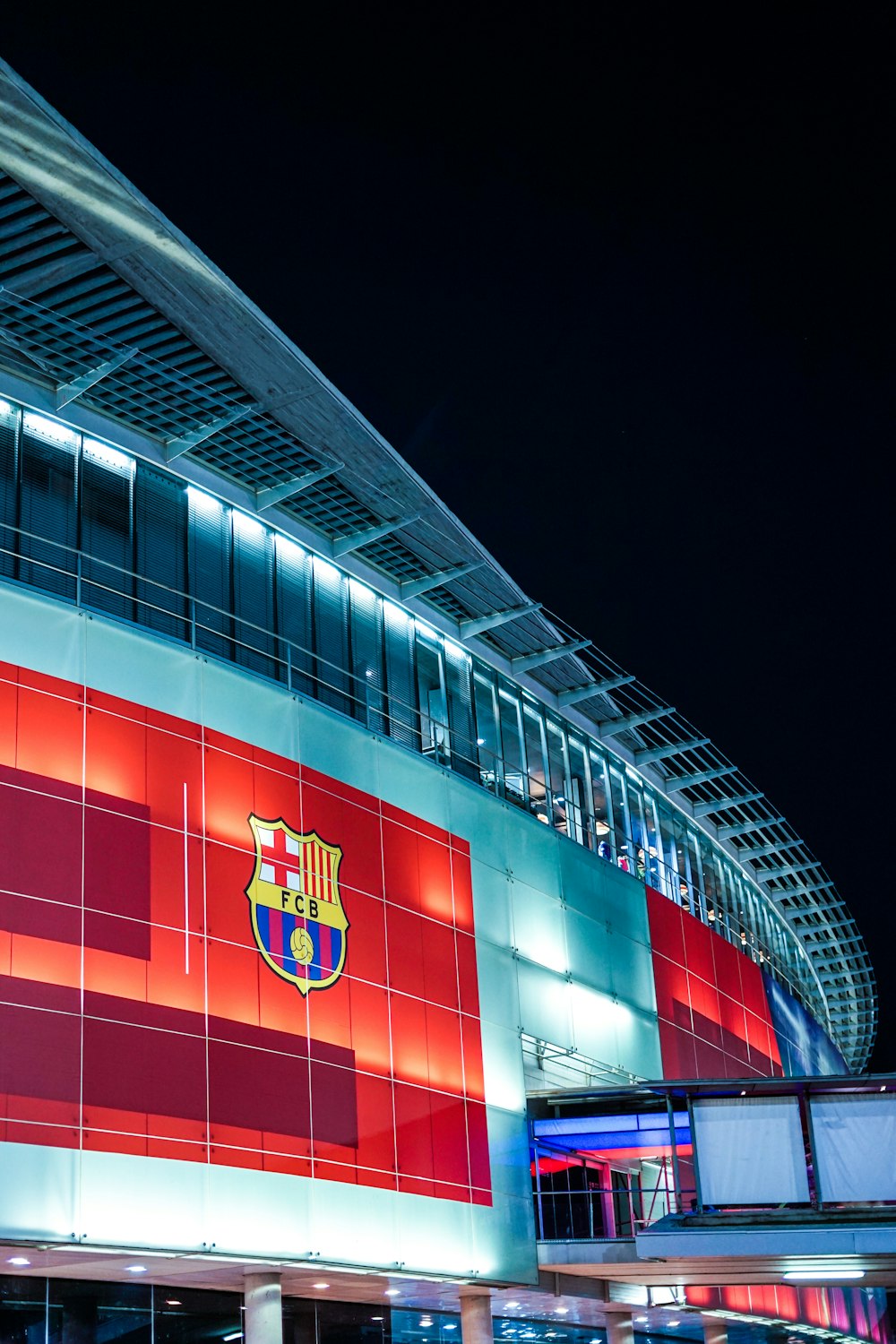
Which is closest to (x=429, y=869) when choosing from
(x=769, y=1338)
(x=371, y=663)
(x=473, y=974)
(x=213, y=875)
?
(x=473, y=974)

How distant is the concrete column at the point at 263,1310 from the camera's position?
2403 centimetres

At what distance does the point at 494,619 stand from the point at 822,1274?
16735 millimetres

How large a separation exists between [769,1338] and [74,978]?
3496cm

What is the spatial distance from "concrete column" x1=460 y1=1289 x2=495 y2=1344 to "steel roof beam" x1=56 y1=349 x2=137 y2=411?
17503mm

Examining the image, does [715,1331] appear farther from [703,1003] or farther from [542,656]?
[542,656]

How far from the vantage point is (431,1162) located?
2772 cm

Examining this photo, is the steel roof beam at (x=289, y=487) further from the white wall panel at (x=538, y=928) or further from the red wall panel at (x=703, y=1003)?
the red wall panel at (x=703, y=1003)

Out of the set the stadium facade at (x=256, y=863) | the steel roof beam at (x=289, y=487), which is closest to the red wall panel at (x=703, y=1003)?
the stadium facade at (x=256, y=863)

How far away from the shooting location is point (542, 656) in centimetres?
3725

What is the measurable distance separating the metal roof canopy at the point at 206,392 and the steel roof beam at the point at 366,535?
40mm

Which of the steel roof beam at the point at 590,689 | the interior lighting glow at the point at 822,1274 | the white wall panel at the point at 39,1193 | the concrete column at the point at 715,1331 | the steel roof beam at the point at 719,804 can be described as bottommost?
the concrete column at the point at 715,1331

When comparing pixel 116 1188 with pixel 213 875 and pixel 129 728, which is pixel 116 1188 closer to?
pixel 213 875

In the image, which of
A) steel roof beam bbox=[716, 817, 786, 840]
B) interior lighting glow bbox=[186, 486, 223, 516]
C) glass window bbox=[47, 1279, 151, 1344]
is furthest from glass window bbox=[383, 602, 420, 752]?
steel roof beam bbox=[716, 817, 786, 840]

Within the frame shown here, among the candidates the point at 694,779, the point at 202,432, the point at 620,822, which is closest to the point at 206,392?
the point at 202,432
